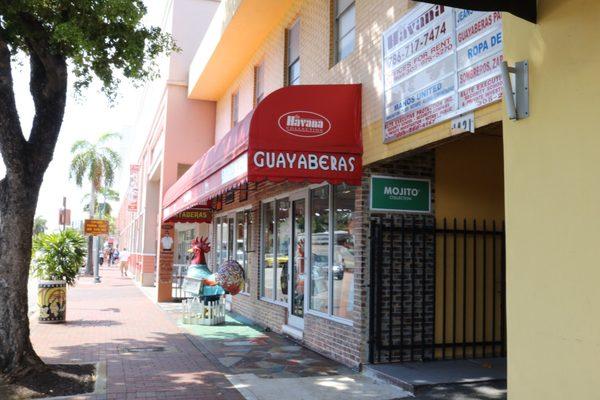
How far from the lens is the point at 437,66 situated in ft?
19.7

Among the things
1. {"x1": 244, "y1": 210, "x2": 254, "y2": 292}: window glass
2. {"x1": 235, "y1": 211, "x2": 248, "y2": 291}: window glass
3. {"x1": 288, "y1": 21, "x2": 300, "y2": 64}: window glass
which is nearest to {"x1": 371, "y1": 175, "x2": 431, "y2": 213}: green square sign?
{"x1": 288, "y1": 21, "x2": 300, "y2": 64}: window glass

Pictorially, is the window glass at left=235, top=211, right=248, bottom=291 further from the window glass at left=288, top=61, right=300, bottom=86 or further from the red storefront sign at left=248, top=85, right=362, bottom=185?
the red storefront sign at left=248, top=85, right=362, bottom=185

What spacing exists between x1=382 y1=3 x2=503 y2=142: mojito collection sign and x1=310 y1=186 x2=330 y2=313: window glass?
7.81 ft

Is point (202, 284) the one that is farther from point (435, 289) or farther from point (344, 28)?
point (344, 28)

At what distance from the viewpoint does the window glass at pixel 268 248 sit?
11578 millimetres

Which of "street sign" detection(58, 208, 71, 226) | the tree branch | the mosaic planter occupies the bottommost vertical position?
the mosaic planter

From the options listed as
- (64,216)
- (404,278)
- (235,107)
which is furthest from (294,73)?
(64,216)

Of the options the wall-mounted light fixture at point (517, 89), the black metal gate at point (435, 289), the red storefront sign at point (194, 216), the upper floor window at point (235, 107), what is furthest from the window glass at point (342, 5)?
the red storefront sign at point (194, 216)

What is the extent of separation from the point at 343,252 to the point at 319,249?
2.91ft

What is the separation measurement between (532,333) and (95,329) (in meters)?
9.38

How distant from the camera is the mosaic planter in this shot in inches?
470

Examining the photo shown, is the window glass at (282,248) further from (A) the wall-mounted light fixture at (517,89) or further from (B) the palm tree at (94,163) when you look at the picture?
(B) the palm tree at (94,163)

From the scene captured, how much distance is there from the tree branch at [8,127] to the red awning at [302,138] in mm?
2669

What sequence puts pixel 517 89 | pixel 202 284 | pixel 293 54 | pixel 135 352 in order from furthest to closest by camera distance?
pixel 202 284
pixel 293 54
pixel 135 352
pixel 517 89
